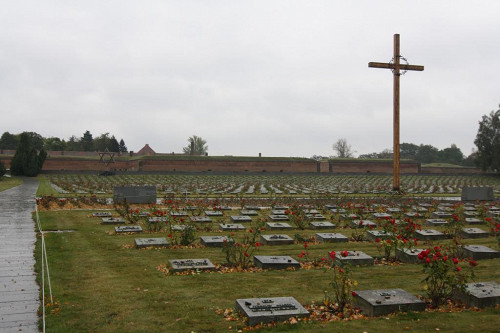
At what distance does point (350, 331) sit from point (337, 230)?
734cm

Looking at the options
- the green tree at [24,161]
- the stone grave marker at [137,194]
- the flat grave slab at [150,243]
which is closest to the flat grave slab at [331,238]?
the flat grave slab at [150,243]

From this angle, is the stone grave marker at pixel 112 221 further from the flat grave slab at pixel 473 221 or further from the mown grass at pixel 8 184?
the mown grass at pixel 8 184

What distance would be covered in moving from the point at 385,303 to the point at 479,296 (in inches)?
44.2

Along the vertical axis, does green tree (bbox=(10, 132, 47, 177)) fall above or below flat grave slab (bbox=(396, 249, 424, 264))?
above

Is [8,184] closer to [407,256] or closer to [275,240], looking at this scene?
[275,240]

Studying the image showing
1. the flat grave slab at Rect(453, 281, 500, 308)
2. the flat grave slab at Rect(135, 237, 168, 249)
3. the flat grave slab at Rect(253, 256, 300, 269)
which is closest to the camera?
the flat grave slab at Rect(453, 281, 500, 308)

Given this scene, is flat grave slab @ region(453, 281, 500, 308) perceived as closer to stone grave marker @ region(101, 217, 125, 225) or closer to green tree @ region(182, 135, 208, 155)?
stone grave marker @ region(101, 217, 125, 225)

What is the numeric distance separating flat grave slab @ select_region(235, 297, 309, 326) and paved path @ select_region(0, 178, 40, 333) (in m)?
2.06

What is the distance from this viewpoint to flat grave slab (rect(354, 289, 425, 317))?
4797mm

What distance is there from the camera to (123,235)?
10.3 metres

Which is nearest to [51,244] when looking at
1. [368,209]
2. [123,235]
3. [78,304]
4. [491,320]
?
[123,235]

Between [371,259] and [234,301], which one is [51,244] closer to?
[234,301]

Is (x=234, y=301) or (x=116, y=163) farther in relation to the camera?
(x=116, y=163)

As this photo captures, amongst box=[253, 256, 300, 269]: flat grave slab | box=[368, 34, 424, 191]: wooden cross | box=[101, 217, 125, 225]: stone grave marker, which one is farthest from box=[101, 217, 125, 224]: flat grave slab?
box=[368, 34, 424, 191]: wooden cross
